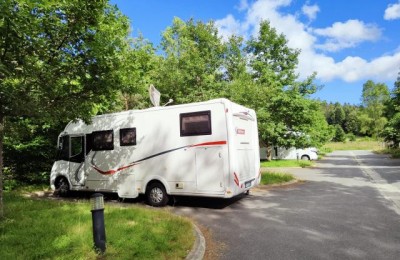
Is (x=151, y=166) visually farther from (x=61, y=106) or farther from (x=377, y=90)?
(x=377, y=90)

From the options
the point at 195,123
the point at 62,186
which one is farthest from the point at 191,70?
the point at 195,123

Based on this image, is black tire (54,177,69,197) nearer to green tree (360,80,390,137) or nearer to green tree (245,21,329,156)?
green tree (245,21,329,156)

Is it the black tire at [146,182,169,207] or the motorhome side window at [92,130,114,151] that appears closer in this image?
the black tire at [146,182,169,207]

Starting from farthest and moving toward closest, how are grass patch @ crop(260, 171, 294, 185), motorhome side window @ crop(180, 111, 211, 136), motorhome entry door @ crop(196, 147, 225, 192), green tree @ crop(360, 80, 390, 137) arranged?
green tree @ crop(360, 80, 390, 137)
grass patch @ crop(260, 171, 294, 185)
motorhome side window @ crop(180, 111, 211, 136)
motorhome entry door @ crop(196, 147, 225, 192)

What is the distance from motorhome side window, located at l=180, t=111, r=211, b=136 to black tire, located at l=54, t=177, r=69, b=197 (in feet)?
18.5

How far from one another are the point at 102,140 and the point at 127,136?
1099 millimetres

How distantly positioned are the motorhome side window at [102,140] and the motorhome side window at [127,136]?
410 millimetres

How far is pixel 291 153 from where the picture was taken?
114 feet

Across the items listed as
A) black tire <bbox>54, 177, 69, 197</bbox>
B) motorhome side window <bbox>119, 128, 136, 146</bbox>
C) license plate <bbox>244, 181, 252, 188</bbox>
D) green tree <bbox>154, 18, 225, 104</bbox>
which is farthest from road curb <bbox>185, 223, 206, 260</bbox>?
green tree <bbox>154, 18, 225, 104</bbox>

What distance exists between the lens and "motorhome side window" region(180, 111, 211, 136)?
9484 mm

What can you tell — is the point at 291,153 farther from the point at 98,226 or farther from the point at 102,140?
the point at 98,226

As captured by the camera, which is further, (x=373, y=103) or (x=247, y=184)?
(x=373, y=103)

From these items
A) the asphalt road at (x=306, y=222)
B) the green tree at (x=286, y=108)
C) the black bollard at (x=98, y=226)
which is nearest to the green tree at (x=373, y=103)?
the green tree at (x=286, y=108)

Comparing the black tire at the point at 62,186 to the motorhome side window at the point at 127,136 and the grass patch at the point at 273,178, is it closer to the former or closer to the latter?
the motorhome side window at the point at 127,136
